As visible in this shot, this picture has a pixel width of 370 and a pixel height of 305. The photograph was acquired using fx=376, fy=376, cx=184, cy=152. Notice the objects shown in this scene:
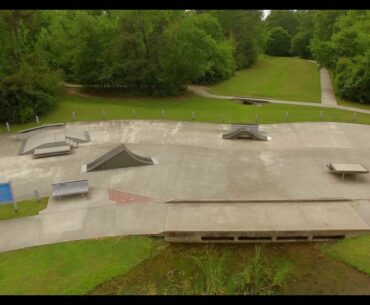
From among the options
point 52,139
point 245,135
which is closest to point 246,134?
point 245,135

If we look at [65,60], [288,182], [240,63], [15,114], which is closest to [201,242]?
[288,182]

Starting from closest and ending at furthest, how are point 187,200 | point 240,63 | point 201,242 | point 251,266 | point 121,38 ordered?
point 251,266
point 201,242
point 187,200
point 121,38
point 240,63

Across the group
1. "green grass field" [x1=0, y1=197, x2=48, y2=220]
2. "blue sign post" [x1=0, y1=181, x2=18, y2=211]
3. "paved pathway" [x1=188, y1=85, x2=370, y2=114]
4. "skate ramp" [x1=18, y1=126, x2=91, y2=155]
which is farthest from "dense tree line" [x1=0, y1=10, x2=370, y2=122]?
"blue sign post" [x1=0, y1=181, x2=18, y2=211]

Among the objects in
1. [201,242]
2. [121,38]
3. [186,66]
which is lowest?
[201,242]

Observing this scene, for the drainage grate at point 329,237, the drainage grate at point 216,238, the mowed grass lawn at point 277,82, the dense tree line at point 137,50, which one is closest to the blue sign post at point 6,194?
the drainage grate at point 216,238

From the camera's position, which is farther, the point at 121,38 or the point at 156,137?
the point at 121,38

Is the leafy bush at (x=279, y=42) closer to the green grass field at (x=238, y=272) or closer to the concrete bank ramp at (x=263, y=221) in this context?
the concrete bank ramp at (x=263, y=221)

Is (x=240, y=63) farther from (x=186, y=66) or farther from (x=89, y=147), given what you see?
(x=89, y=147)
